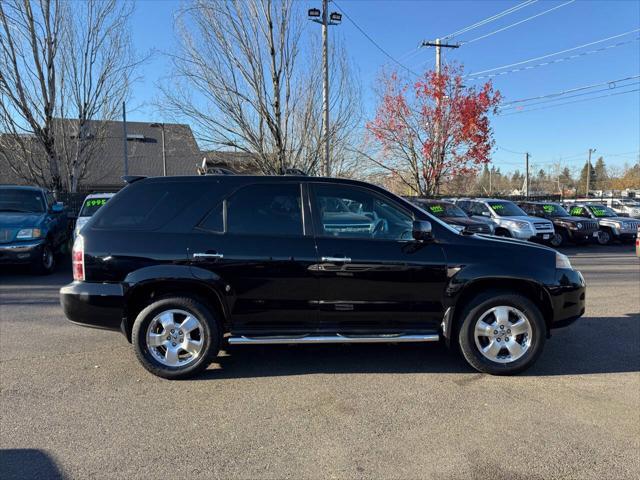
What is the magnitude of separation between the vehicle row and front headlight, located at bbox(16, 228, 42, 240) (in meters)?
10.1

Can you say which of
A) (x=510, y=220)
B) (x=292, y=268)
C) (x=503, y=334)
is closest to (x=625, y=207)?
(x=510, y=220)

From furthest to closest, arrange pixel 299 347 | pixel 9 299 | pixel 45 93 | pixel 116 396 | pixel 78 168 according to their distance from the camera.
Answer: pixel 78 168 < pixel 45 93 < pixel 9 299 < pixel 299 347 < pixel 116 396

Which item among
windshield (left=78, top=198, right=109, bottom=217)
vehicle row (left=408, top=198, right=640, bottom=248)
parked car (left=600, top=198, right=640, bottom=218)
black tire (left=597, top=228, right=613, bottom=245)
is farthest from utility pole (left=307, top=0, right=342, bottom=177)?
parked car (left=600, top=198, right=640, bottom=218)

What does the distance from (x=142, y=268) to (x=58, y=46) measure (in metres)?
15.3

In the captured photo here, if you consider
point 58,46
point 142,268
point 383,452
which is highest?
point 58,46

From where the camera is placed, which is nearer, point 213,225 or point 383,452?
point 383,452

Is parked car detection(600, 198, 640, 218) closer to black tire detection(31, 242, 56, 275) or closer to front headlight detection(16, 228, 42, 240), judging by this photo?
black tire detection(31, 242, 56, 275)

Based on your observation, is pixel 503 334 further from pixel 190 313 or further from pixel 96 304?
pixel 96 304

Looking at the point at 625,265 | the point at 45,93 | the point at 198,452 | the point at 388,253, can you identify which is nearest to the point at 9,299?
the point at 198,452

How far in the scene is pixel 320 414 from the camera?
3539 mm

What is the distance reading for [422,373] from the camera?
14.2 feet

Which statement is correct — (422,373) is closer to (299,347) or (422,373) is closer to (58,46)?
(299,347)

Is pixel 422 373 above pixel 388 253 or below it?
below

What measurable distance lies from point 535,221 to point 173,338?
550 inches
